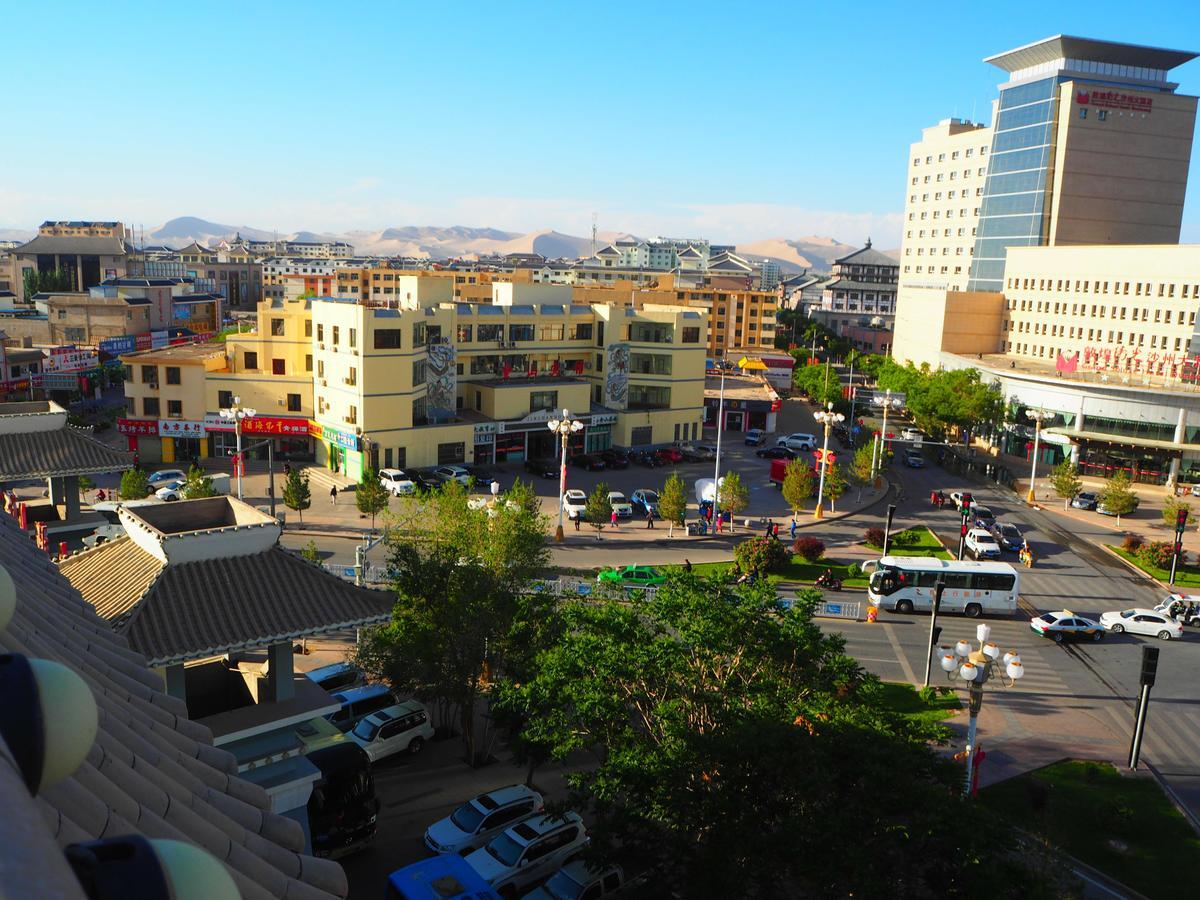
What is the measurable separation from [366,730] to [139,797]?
2021 cm

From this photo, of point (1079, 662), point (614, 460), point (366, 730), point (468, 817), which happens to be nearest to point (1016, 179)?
point (614, 460)

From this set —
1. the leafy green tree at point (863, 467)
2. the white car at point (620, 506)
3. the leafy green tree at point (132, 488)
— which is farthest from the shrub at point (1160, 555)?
the leafy green tree at point (132, 488)

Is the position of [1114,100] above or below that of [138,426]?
above

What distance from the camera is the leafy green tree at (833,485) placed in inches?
2056

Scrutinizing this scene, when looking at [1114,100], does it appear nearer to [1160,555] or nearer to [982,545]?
[1160,555]

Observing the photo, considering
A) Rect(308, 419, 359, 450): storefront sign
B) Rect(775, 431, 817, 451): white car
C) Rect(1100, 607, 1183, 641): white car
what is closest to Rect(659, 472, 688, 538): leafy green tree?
Rect(1100, 607, 1183, 641): white car

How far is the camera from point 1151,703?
95.5ft

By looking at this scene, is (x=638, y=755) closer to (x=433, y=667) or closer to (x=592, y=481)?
(x=433, y=667)

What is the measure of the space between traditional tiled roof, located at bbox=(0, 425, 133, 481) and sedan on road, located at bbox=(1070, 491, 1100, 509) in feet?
172

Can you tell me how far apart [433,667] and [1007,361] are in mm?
72511

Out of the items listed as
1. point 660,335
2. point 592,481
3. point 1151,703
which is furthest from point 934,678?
point 660,335

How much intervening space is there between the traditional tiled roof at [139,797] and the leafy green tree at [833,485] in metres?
46.6

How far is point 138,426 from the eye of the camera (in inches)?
2255

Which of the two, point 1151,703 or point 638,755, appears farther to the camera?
point 1151,703
